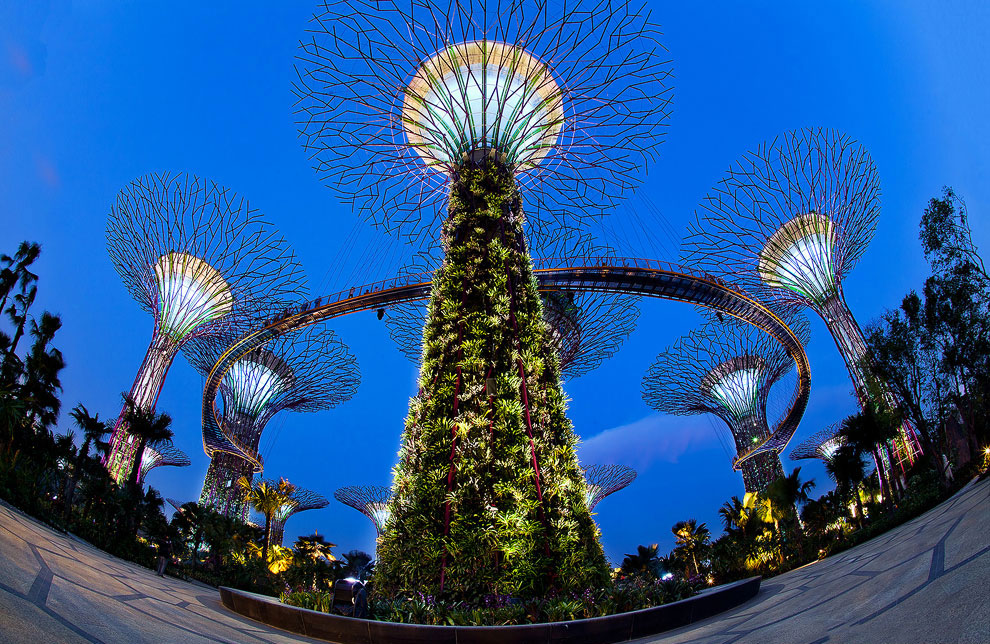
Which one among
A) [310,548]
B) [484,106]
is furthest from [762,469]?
[484,106]

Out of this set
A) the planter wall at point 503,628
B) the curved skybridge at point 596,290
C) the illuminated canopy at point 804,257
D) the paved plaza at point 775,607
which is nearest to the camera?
the paved plaza at point 775,607

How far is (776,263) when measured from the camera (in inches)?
1081

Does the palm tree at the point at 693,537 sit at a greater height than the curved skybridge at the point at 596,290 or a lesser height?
lesser

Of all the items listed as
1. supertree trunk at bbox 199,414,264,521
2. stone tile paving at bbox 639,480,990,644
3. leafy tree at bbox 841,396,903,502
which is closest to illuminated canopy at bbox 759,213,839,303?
leafy tree at bbox 841,396,903,502

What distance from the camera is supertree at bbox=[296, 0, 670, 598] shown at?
324 inches

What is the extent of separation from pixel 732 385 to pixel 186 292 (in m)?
37.2

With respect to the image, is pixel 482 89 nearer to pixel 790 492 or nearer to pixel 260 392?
pixel 790 492

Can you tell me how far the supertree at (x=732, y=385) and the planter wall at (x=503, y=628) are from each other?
32.8 meters

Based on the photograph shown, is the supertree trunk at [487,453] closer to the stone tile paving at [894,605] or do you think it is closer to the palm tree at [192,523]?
the stone tile paving at [894,605]

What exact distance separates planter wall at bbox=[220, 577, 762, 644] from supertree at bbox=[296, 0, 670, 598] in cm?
124

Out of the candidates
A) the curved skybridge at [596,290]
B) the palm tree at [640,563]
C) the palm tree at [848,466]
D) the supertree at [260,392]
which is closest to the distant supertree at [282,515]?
the supertree at [260,392]

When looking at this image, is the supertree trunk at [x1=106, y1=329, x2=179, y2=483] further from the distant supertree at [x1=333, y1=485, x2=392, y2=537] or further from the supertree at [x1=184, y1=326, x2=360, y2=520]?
the distant supertree at [x1=333, y1=485, x2=392, y2=537]

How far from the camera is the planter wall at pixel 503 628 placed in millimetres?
6305

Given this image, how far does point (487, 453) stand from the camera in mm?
8789
